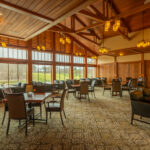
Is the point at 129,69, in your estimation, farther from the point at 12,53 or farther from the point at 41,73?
the point at 12,53

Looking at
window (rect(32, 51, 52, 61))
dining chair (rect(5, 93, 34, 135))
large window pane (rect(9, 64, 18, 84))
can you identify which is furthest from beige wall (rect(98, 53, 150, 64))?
dining chair (rect(5, 93, 34, 135))

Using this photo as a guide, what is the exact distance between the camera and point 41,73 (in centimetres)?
928

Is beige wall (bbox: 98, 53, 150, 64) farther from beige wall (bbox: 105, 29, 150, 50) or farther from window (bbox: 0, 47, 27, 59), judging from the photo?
window (bbox: 0, 47, 27, 59)

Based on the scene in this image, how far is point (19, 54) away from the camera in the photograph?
8188 mm

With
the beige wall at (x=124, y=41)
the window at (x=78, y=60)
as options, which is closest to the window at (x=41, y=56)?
the window at (x=78, y=60)

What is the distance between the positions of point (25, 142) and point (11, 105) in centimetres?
83

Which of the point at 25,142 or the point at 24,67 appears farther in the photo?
the point at 24,67

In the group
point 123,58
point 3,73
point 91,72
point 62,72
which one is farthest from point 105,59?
point 3,73

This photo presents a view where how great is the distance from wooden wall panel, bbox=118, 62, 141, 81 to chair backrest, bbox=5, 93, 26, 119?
1003 centimetres

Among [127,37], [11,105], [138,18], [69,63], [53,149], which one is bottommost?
[53,149]

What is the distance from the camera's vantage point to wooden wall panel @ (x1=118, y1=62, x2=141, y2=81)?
10234 mm

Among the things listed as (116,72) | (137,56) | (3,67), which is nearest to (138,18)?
(137,56)

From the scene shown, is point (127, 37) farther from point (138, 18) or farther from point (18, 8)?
point (18, 8)

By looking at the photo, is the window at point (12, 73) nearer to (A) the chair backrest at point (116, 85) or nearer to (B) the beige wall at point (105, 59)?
(A) the chair backrest at point (116, 85)
